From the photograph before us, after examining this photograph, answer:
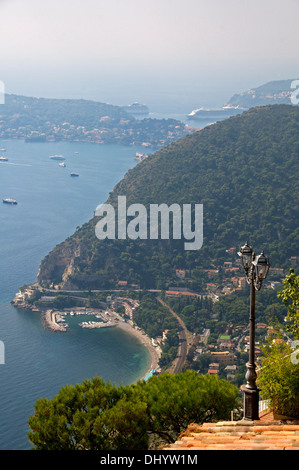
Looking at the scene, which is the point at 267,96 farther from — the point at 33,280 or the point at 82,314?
the point at 82,314

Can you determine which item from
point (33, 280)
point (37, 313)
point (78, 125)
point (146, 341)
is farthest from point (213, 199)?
point (78, 125)

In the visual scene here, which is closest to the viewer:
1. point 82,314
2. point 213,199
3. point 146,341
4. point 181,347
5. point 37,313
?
point 181,347

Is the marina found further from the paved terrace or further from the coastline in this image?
the paved terrace

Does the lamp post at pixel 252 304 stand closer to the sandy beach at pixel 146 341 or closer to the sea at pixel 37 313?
the sea at pixel 37 313

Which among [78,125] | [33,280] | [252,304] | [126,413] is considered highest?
[78,125]

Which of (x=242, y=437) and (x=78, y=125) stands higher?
(x=78, y=125)

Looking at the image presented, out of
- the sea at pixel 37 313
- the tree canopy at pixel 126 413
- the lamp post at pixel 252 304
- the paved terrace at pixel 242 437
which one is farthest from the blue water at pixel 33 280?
the paved terrace at pixel 242 437

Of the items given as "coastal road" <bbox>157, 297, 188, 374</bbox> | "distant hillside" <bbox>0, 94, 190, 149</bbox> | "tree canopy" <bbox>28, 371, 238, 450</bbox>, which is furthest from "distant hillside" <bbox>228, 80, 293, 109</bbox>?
"tree canopy" <bbox>28, 371, 238, 450</bbox>

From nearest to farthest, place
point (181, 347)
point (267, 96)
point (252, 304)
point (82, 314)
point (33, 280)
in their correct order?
point (252, 304), point (181, 347), point (82, 314), point (33, 280), point (267, 96)
